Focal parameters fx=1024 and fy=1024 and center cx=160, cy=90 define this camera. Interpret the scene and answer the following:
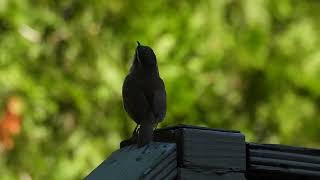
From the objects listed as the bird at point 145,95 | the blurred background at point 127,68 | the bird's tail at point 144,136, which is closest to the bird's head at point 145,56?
the bird at point 145,95

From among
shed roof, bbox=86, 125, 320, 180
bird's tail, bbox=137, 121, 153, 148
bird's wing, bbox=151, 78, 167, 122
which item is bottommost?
shed roof, bbox=86, 125, 320, 180

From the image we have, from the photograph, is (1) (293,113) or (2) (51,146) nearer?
(2) (51,146)

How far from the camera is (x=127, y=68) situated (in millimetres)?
4488

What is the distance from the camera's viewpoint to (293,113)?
195 inches

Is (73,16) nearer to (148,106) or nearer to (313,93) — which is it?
(313,93)

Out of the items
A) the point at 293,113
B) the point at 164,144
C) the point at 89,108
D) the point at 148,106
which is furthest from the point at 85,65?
the point at 164,144

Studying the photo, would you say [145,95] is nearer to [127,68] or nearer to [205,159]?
[205,159]

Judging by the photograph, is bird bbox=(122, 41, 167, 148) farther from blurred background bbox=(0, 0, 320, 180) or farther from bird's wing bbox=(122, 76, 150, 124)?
blurred background bbox=(0, 0, 320, 180)

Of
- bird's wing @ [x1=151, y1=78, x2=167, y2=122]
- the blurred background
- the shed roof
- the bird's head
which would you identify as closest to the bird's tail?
the shed roof

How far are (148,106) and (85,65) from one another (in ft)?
8.55

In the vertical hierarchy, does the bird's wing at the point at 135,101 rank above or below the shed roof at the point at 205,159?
above

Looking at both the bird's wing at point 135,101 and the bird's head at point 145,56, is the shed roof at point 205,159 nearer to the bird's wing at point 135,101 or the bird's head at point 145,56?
the bird's wing at point 135,101

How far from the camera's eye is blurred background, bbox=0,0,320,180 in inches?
175

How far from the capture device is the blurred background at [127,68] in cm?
444
